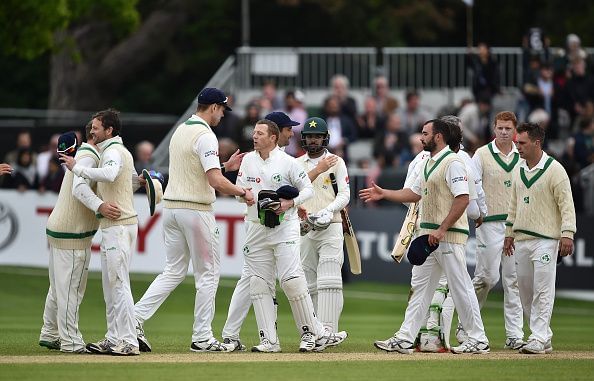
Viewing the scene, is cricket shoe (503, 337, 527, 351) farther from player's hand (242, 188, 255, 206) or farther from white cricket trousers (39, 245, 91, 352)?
white cricket trousers (39, 245, 91, 352)

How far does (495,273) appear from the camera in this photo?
55.0ft

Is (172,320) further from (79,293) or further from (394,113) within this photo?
(394,113)

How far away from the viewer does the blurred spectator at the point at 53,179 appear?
26312mm

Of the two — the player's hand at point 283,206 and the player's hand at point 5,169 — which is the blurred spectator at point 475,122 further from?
the player's hand at point 5,169

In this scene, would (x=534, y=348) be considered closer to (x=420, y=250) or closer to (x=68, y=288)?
(x=420, y=250)

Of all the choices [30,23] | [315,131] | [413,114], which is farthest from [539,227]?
[30,23]

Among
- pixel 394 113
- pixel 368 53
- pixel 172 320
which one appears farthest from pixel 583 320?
pixel 368 53

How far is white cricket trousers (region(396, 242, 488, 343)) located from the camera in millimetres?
15422

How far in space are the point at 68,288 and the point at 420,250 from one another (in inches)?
141

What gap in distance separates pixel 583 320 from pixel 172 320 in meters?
6.12

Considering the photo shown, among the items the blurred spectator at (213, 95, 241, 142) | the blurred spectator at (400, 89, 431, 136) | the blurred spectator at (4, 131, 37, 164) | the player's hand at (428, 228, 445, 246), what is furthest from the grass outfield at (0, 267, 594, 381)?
the blurred spectator at (400, 89, 431, 136)

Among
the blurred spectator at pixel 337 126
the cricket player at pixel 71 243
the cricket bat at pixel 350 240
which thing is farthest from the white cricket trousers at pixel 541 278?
the blurred spectator at pixel 337 126

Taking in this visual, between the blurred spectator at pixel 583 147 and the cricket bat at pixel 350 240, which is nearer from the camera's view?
the cricket bat at pixel 350 240

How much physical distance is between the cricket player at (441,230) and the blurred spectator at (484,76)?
13123 millimetres
